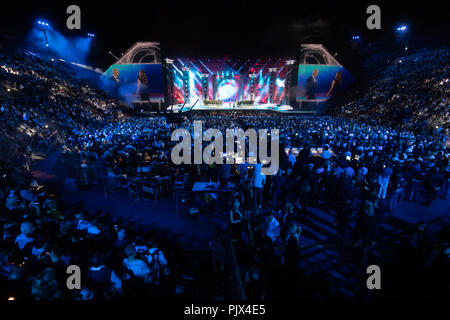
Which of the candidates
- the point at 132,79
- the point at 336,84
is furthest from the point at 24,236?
the point at 336,84

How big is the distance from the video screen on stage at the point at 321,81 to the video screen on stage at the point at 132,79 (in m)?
21.7

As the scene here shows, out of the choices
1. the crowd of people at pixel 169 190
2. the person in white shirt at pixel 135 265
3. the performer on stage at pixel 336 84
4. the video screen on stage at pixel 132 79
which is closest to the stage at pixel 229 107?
the video screen on stage at pixel 132 79

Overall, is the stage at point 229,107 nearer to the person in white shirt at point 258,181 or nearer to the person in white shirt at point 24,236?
the person in white shirt at point 258,181

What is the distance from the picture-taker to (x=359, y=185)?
687 cm

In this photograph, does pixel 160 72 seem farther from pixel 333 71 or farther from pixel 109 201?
pixel 109 201

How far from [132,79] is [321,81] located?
97.1 ft

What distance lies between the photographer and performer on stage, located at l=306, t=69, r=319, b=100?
3419 cm

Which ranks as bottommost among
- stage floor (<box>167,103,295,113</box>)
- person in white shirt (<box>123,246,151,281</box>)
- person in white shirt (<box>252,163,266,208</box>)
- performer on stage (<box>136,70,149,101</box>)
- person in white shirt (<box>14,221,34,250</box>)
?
person in white shirt (<box>123,246,151,281</box>)

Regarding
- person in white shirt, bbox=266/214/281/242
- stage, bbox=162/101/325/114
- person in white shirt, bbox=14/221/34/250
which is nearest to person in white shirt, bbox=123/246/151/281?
person in white shirt, bbox=14/221/34/250

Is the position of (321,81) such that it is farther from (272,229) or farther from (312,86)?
(272,229)

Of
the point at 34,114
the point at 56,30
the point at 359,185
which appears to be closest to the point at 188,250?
the point at 359,185

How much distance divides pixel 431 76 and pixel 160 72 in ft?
112

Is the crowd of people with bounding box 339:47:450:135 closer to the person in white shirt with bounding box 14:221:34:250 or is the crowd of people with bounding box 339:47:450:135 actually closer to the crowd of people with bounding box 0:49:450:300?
the crowd of people with bounding box 0:49:450:300
